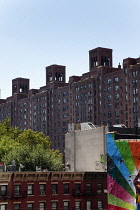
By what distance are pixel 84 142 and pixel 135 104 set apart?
8395 cm

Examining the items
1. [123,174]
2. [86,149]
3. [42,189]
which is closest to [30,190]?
[42,189]

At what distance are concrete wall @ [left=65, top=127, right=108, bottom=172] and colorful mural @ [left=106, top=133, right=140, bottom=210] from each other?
1083 cm

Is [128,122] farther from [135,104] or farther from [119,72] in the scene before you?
[119,72]

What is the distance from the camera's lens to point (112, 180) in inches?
2653

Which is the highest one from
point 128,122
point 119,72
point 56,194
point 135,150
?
point 119,72

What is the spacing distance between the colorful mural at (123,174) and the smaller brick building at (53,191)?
4.59 m

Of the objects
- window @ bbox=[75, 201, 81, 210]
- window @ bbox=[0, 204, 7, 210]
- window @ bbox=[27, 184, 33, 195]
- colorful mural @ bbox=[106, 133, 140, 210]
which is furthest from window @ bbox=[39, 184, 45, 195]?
colorful mural @ bbox=[106, 133, 140, 210]

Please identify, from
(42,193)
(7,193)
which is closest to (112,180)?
(42,193)

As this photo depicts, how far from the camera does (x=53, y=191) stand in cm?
6938

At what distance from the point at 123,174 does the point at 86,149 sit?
20.0 metres

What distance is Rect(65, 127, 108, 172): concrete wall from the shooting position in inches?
3226

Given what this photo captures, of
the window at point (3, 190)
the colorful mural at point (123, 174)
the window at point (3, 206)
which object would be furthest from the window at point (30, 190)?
the colorful mural at point (123, 174)

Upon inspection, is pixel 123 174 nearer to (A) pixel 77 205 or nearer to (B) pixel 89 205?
(B) pixel 89 205

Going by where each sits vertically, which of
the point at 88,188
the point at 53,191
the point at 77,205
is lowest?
the point at 77,205
